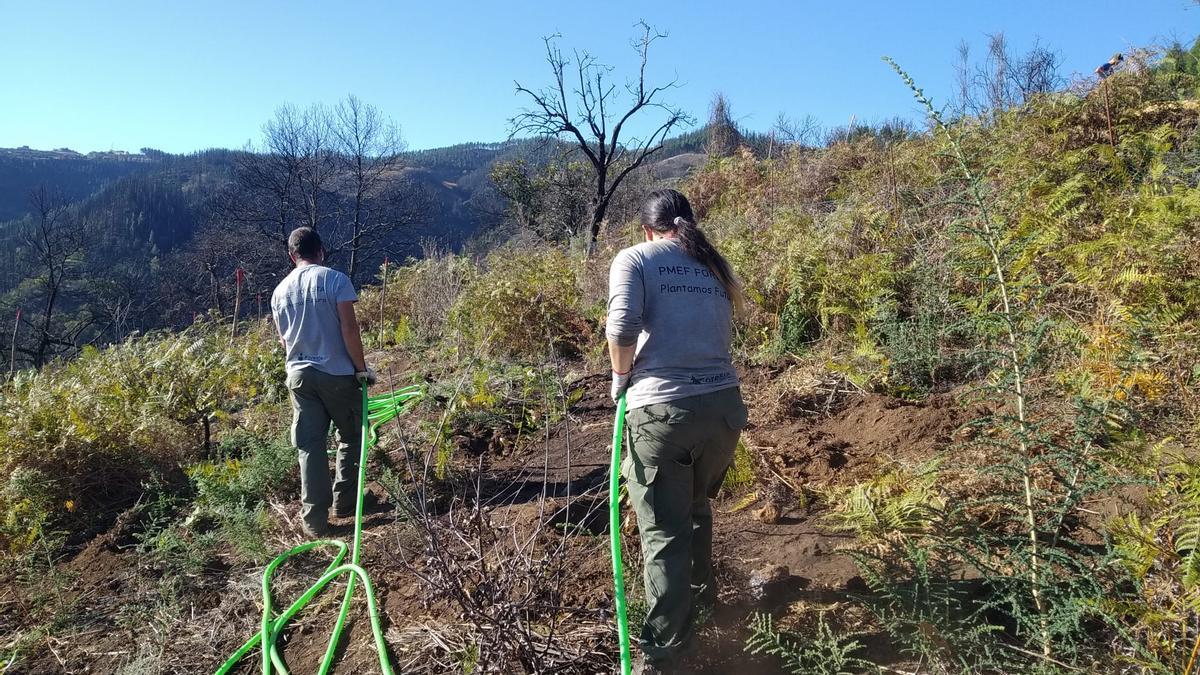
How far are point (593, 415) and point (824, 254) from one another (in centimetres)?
289

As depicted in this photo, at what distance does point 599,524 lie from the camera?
153 inches

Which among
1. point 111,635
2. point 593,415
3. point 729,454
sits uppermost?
point 729,454

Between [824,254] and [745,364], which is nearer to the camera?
[745,364]

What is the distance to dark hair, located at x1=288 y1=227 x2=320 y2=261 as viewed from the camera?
431 cm

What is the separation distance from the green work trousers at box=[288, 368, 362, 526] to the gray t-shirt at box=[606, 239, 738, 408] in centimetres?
249

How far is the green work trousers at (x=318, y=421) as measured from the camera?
14.1 feet

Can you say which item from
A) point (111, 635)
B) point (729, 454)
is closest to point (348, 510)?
point (111, 635)

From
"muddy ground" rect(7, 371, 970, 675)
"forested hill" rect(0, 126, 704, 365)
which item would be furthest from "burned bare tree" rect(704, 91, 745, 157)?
"muddy ground" rect(7, 371, 970, 675)

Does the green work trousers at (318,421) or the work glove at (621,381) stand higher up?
the work glove at (621,381)

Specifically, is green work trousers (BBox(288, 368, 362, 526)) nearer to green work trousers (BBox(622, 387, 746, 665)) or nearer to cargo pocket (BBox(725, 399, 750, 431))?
green work trousers (BBox(622, 387, 746, 665))

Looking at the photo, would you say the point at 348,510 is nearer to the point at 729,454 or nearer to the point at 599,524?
the point at 599,524

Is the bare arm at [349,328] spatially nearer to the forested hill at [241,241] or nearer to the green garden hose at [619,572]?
the green garden hose at [619,572]

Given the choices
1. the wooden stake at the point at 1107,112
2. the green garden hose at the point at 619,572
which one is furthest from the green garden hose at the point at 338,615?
the wooden stake at the point at 1107,112

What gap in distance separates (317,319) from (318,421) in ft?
2.23
